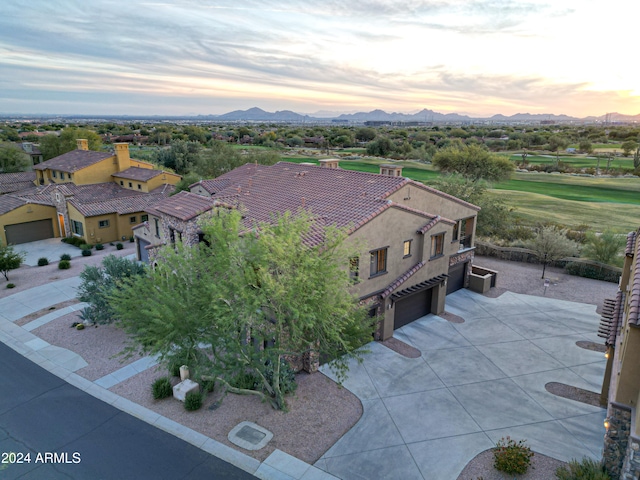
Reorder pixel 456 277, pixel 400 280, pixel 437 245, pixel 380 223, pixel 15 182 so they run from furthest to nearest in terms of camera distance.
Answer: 1. pixel 15 182
2. pixel 456 277
3. pixel 437 245
4. pixel 400 280
5. pixel 380 223

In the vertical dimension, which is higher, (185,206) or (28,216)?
(185,206)

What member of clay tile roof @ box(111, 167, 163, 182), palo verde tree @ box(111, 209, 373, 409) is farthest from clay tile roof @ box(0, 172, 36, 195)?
palo verde tree @ box(111, 209, 373, 409)

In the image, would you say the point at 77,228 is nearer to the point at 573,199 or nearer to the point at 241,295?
the point at 241,295

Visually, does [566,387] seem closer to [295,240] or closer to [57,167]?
[295,240]

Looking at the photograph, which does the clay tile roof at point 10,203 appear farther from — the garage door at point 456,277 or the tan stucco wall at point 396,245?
the garage door at point 456,277

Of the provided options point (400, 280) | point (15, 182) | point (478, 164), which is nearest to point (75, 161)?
point (15, 182)

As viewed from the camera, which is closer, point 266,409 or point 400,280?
point 266,409
